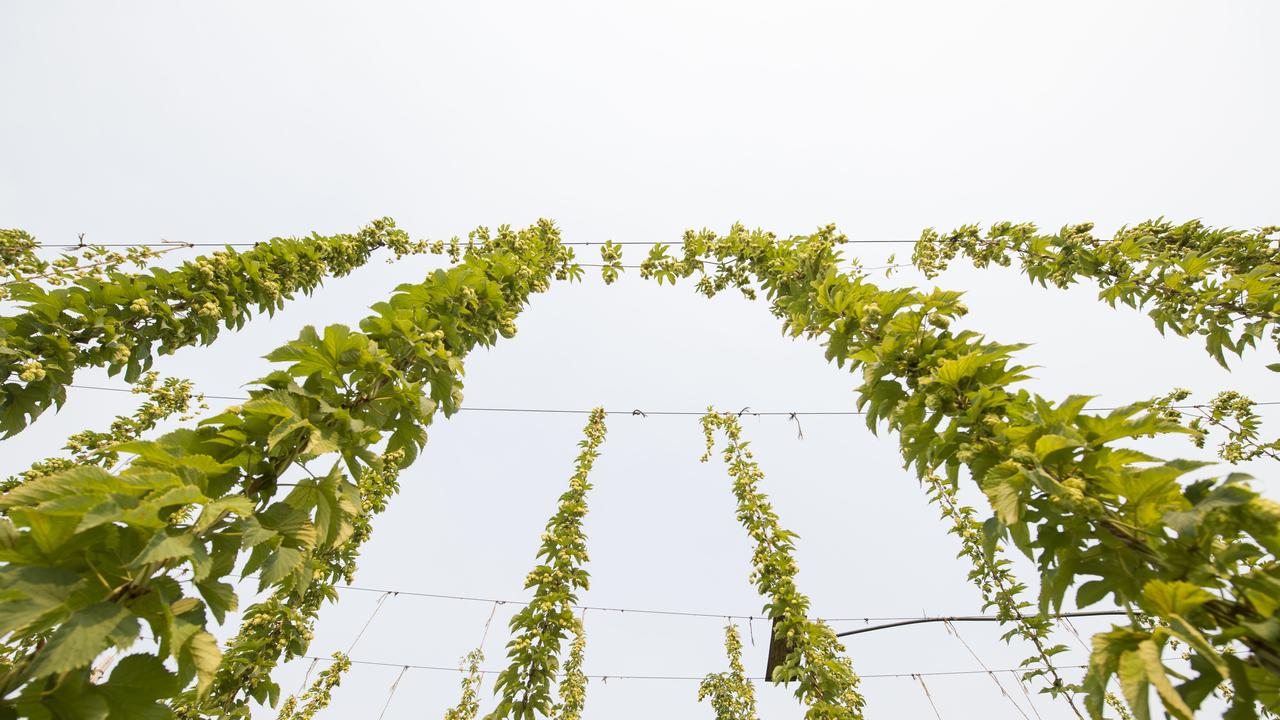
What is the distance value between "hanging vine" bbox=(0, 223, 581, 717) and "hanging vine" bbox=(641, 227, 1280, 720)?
265cm

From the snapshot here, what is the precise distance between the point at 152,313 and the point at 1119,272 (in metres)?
8.62

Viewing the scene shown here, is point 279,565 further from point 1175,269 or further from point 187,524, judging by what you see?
point 1175,269

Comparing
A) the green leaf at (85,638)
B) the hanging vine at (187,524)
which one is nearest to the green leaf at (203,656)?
the hanging vine at (187,524)

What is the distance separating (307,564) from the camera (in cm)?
197

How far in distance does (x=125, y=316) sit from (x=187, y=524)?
3032mm

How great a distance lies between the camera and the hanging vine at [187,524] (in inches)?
48.7

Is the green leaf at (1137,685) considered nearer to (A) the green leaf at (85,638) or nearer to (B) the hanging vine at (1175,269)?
(A) the green leaf at (85,638)

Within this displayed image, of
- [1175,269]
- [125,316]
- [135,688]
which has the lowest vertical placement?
[135,688]

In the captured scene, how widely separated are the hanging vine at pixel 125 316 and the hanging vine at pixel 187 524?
2247mm

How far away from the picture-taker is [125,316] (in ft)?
11.2

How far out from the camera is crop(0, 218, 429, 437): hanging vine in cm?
300

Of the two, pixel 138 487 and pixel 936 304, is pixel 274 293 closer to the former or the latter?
pixel 138 487

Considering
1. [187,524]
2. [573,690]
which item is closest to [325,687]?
[573,690]

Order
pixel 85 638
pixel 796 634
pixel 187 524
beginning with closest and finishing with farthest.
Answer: pixel 85 638 → pixel 187 524 → pixel 796 634
